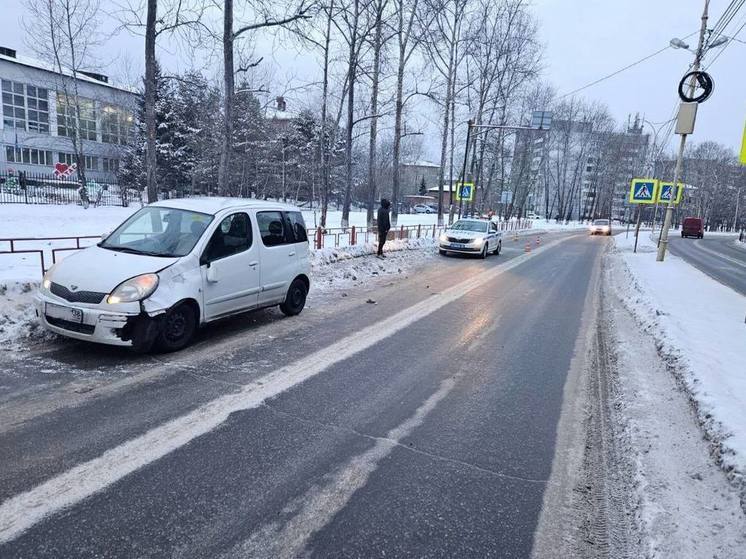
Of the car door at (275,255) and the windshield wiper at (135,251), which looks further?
the car door at (275,255)

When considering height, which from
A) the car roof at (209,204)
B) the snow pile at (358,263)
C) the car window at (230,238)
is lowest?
the snow pile at (358,263)

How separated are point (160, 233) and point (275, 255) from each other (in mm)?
1778

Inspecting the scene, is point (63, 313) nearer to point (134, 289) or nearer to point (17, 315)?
point (134, 289)

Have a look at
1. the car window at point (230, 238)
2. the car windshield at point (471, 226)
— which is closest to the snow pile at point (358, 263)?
the car windshield at point (471, 226)

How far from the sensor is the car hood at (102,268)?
5.37 metres

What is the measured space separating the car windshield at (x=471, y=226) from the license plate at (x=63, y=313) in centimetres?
1744

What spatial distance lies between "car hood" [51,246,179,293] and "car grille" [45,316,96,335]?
40cm

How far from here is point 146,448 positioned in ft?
11.9

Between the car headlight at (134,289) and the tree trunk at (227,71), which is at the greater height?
the tree trunk at (227,71)

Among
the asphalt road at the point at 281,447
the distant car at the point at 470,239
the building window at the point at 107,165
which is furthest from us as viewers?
the building window at the point at 107,165

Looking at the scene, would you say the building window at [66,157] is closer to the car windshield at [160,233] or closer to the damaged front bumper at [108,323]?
the car windshield at [160,233]

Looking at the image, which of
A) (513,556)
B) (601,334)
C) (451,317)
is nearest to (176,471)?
(513,556)

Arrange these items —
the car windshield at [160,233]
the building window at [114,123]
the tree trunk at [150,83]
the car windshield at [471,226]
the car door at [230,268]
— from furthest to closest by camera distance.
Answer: the building window at [114,123]
the car windshield at [471,226]
the tree trunk at [150,83]
the car door at [230,268]
the car windshield at [160,233]

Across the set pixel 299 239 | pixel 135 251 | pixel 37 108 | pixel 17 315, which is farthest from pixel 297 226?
pixel 37 108
